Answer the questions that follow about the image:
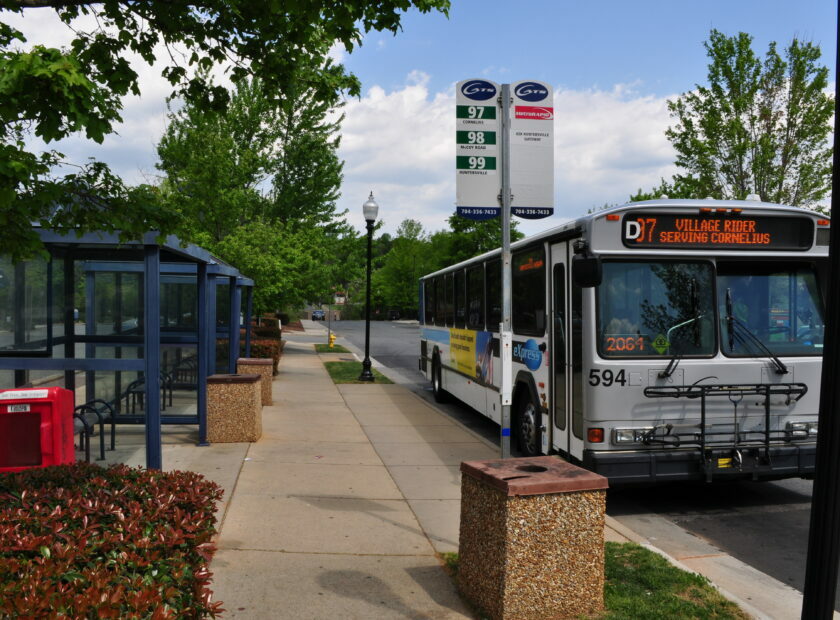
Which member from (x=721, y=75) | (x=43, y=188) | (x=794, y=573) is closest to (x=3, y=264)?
(x=43, y=188)

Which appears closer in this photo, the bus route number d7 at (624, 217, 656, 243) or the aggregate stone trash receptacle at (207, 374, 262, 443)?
the bus route number d7 at (624, 217, 656, 243)

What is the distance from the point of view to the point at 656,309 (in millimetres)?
7426

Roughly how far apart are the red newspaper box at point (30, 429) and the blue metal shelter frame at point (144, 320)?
35cm

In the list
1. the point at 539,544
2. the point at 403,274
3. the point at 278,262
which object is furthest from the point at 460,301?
the point at 403,274

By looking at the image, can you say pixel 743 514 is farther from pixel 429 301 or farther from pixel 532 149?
pixel 429 301

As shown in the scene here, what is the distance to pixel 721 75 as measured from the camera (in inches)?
762

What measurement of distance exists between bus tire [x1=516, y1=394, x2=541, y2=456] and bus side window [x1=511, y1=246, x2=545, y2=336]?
35.1 inches

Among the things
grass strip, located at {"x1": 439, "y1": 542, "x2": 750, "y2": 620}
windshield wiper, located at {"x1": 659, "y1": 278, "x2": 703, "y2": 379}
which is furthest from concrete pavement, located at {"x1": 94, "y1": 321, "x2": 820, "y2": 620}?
windshield wiper, located at {"x1": 659, "y1": 278, "x2": 703, "y2": 379}

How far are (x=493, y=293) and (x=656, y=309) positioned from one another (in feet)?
14.2

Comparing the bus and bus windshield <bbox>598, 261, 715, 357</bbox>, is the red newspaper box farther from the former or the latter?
bus windshield <bbox>598, 261, 715, 357</bbox>

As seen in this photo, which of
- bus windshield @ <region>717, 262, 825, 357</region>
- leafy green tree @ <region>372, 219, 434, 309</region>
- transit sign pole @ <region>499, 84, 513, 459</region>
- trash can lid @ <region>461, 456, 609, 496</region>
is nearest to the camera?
trash can lid @ <region>461, 456, 609, 496</region>

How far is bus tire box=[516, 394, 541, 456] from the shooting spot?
8906 millimetres

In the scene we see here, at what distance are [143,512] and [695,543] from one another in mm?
4720

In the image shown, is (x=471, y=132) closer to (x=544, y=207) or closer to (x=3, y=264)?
(x=544, y=207)
